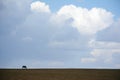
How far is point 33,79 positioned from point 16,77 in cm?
221

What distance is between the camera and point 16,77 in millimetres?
37406

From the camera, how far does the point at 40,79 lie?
119 ft

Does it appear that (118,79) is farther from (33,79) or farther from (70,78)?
(33,79)

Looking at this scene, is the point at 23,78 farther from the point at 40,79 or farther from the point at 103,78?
the point at 103,78

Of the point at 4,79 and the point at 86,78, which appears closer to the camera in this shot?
the point at 4,79

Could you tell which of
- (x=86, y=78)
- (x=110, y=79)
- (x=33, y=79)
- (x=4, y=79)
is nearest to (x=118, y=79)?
(x=110, y=79)

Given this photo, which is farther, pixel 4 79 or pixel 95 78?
pixel 95 78

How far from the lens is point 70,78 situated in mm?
37562

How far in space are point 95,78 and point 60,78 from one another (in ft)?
12.3

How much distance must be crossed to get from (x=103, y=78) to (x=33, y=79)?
7435 mm

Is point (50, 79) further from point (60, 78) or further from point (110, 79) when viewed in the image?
point (110, 79)

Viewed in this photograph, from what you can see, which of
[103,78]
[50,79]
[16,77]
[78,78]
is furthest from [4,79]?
[103,78]

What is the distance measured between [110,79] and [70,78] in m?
4.15

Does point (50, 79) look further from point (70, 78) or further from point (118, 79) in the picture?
point (118, 79)
